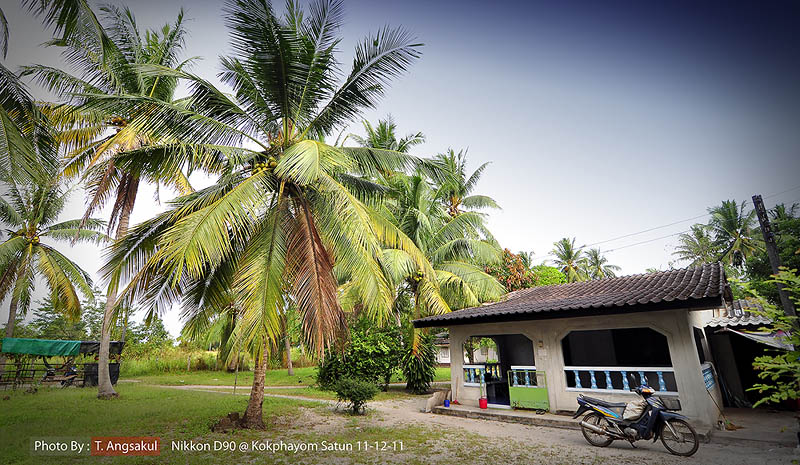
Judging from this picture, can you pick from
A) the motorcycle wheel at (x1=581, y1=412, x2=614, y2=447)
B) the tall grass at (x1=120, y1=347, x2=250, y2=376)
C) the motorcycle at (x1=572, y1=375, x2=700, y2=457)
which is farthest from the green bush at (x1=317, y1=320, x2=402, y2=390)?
the tall grass at (x1=120, y1=347, x2=250, y2=376)

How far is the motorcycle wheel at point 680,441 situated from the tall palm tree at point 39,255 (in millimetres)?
19604

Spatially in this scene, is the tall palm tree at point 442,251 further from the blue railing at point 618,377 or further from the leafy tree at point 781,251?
the leafy tree at point 781,251

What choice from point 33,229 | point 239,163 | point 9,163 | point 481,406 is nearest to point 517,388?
point 481,406

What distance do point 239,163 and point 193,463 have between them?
5393 mm

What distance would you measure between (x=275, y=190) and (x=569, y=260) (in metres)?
35.9

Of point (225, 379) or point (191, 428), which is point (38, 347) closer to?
point (225, 379)

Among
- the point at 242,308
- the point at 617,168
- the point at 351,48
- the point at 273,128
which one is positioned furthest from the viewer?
the point at 617,168

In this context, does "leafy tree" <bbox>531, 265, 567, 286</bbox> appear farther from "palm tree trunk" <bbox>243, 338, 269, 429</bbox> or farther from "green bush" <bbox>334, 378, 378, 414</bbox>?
"palm tree trunk" <bbox>243, 338, 269, 429</bbox>

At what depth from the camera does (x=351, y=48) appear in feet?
23.8

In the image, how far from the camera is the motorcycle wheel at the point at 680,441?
5555 millimetres

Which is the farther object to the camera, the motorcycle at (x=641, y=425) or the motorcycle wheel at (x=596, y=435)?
the motorcycle wheel at (x=596, y=435)

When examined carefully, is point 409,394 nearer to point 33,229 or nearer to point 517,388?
point 517,388

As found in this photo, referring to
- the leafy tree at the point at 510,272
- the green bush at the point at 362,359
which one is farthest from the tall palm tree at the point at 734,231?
the green bush at the point at 362,359

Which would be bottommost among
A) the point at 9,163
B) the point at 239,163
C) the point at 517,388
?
the point at 517,388
